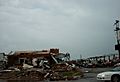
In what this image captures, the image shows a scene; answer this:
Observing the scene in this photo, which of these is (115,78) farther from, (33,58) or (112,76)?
(33,58)

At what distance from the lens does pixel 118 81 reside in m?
22.6

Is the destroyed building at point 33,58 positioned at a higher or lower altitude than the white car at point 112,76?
higher

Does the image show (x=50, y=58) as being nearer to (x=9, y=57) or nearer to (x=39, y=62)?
(x=39, y=62)

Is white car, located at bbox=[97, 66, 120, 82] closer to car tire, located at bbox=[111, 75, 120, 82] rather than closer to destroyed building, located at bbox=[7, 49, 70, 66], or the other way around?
car tire, located at bbox=[111, 75, 120, 82]

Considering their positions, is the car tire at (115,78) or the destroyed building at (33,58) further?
the destroyed building at (33,58)

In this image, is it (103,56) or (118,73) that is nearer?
(118,73)

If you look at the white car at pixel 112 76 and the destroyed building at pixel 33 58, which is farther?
the destroyed building at pixel 33 58

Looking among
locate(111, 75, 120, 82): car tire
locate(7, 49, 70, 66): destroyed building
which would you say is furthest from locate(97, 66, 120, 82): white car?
locate(7, 49, 70, 66): destroyed building

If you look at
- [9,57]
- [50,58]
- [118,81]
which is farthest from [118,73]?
[9,57]

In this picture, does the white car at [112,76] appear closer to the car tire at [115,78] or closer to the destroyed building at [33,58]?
the car tire at [115,78]

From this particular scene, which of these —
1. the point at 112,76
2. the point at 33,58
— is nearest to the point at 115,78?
the point at 112,76

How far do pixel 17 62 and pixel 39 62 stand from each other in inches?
174

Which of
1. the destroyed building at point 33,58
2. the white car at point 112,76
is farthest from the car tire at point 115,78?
the destroyed building at point 33,58

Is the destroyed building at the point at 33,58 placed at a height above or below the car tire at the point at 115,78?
above
